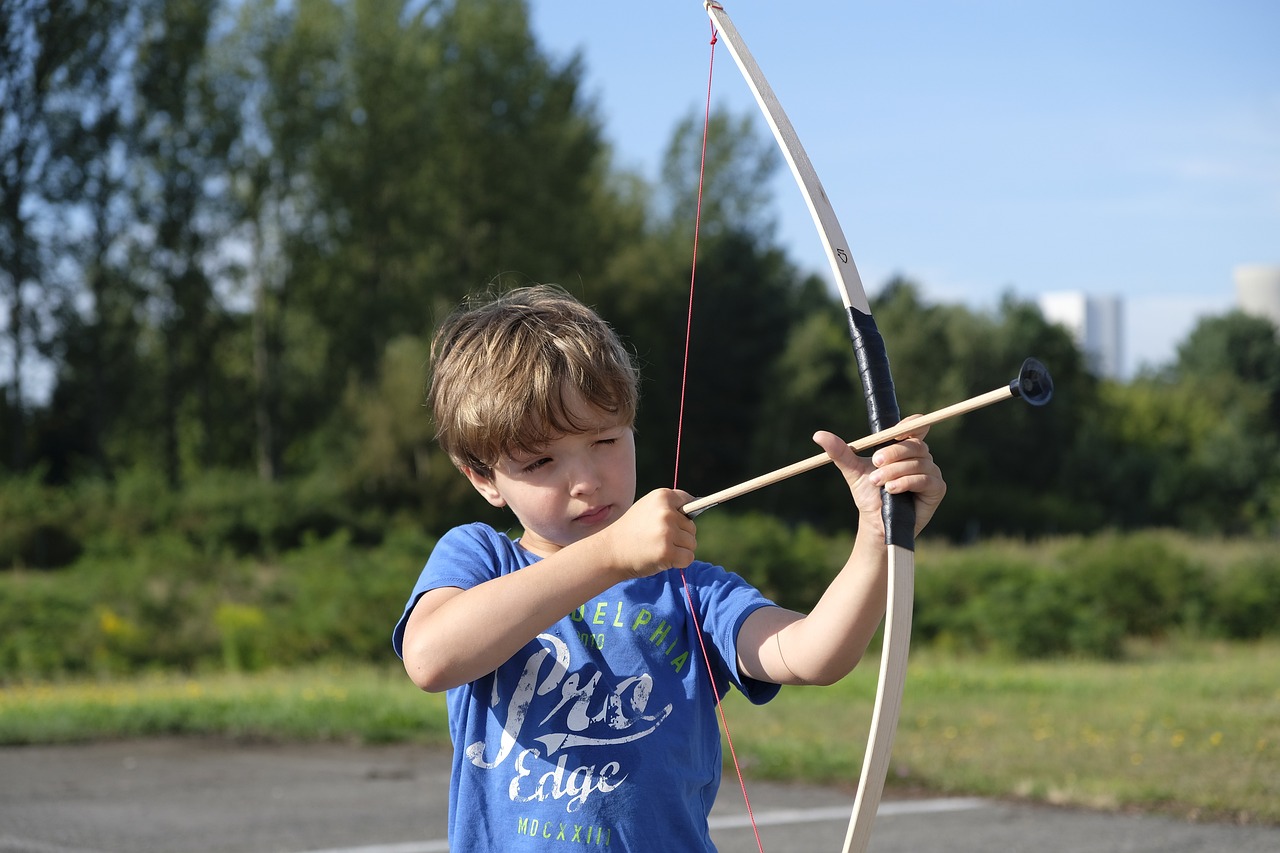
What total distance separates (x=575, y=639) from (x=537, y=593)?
29 cm

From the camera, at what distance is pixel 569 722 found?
192 centimetres

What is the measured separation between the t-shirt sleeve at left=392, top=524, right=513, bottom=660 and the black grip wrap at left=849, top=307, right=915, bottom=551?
1.99ft

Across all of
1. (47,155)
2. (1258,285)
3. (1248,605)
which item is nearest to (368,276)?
(47,155)

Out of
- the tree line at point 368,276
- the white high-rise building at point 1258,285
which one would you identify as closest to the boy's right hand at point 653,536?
the tree line at point 368,276

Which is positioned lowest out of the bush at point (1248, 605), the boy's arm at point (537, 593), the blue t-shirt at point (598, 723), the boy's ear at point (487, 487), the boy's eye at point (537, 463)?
the bush at point (1248, 605)

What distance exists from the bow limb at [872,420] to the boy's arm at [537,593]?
0.27 m

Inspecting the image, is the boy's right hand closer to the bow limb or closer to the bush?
the bow limb

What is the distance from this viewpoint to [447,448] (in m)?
2.10

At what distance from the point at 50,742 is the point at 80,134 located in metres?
17.5

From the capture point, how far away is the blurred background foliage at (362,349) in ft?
51.3

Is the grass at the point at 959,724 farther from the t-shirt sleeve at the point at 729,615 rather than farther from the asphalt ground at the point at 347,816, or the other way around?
the t-shirt sleeve at the point at 729,615

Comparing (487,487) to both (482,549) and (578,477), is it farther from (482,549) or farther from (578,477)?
(578,477)

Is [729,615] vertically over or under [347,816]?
over

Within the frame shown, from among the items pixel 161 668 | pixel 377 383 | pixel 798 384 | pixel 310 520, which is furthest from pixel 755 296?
pixel 161 668
